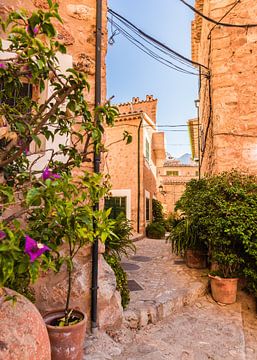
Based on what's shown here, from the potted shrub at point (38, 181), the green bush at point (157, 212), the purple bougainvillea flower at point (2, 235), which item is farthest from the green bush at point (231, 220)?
the green bush at point (157, 212)

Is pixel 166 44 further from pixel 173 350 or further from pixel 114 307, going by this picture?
pixel 173 350

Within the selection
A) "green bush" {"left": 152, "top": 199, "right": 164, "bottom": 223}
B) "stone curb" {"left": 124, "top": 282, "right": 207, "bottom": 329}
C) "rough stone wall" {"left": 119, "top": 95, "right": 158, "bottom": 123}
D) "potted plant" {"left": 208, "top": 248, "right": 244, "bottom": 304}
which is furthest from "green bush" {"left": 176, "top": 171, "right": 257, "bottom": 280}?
"rough stone wall" {"left": 119, "top": 95, "right": 158, "bottom": 123}

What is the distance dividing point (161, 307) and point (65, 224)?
7.61 feet

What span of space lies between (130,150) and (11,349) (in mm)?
9674

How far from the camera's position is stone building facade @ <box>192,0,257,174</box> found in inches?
184

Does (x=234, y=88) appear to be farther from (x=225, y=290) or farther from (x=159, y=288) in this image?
(x=159, y=288)

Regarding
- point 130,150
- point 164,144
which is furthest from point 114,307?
point 164,144

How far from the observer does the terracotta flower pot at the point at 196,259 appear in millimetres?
5004

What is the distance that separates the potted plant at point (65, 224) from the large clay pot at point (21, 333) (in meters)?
0.33

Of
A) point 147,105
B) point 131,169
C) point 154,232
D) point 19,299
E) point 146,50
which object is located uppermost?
point 147,105

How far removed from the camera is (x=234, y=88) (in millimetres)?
4867

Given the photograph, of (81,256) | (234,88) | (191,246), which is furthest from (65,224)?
(234,88)

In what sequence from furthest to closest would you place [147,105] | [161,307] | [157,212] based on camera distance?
[147,105], [157,212], [161,307]

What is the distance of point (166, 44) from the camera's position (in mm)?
4848
